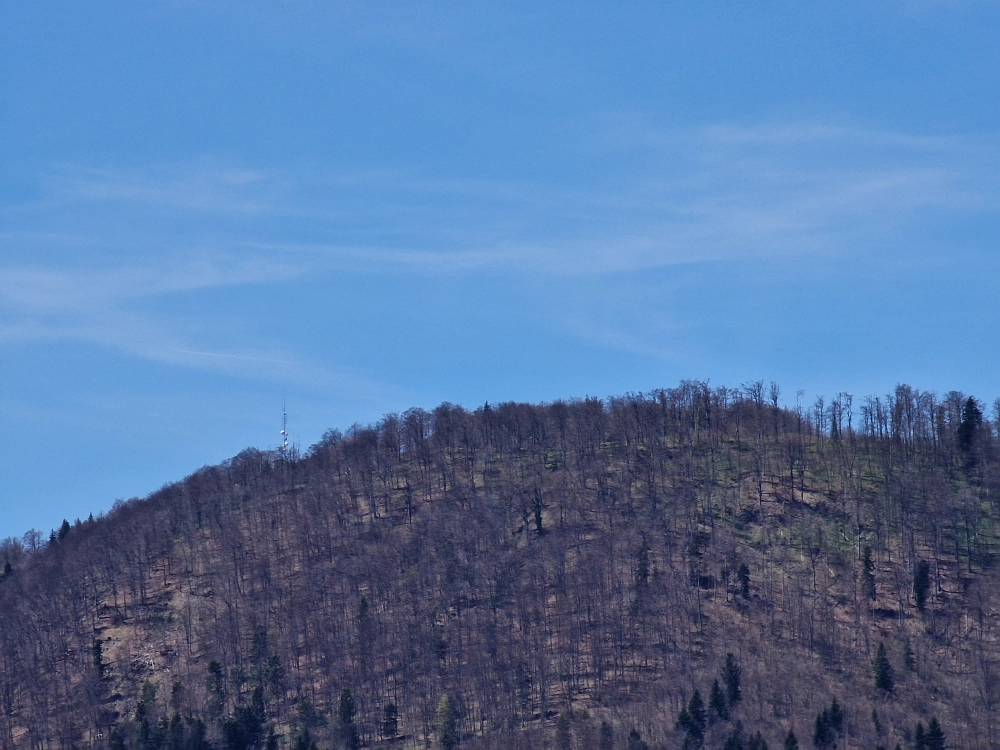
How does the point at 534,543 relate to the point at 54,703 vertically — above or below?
Answer: above

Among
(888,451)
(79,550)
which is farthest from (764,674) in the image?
(79,550)

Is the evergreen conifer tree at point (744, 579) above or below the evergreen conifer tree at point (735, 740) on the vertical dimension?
above

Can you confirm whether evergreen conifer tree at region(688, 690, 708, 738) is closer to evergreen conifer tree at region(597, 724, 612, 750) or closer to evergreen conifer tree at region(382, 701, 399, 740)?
evergreen conifer tree at region(597, 724, 612, 750)

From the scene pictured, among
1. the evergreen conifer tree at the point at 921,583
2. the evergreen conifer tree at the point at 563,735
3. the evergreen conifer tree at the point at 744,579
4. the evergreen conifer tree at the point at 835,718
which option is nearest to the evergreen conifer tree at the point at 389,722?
the evergreen conifer tree at the point at 563,735

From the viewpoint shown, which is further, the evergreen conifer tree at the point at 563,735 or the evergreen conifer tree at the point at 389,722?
the evergreen conifer tree at the point at 389,722

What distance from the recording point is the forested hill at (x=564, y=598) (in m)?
134

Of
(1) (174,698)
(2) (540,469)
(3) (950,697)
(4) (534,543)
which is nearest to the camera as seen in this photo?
(3) (950,697)

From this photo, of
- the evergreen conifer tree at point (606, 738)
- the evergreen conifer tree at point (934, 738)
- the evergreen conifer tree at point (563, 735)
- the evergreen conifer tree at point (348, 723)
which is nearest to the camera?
the evergreen conifer tree at point (934, 738)

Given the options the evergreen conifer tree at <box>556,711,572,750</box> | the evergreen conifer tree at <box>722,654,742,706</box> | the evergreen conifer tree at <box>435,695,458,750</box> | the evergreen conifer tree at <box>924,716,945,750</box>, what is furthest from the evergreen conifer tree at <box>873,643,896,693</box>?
the evergreen conifer tree at <box>435,695,458,750</box>

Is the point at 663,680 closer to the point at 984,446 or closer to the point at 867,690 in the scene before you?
the point at 867,690

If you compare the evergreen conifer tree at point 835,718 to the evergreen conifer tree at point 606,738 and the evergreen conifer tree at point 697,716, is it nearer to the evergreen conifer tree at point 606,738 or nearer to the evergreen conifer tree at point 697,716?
the evergreen conifer tree at point 697,716

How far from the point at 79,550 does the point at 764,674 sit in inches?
3887

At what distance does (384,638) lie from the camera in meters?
154

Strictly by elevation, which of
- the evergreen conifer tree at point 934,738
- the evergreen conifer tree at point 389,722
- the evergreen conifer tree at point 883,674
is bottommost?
the evergreen conifer tree at point 934,738
